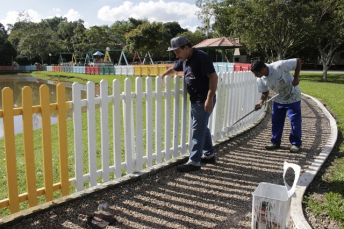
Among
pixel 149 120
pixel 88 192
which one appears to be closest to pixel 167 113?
pixel 149 120

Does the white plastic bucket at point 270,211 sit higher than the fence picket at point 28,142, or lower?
lower

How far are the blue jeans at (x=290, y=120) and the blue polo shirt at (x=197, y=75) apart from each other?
1673 millimetres

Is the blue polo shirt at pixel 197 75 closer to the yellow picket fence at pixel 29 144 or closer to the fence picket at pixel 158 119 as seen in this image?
the fence picket at pixel 158 119

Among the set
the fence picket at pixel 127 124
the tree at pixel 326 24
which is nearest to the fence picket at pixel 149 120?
the fence picket at pixel 127 124

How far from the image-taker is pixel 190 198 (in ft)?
10.8

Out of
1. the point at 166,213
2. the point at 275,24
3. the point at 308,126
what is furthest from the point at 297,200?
the point at 275,24

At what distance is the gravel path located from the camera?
2811mm

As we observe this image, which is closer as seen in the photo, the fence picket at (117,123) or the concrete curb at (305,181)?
the concrete curb at (305,181)

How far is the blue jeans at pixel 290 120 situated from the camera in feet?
15.5

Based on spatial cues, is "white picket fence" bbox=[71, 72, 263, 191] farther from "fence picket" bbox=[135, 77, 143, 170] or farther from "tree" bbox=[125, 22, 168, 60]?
"tree" bbox=[125, 22, 168, 60]

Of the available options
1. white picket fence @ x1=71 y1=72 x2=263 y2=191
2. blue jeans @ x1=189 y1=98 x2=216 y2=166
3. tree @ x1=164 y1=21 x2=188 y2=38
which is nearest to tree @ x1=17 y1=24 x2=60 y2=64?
tree @ x1=164 y1=21 x2=188 y2=38

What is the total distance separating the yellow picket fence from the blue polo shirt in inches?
61.7

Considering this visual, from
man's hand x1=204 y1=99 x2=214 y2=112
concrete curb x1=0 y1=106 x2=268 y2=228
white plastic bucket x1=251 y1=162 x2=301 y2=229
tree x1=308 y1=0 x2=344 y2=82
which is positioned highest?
tree x1=308 y1=0 x2=344 y2=82

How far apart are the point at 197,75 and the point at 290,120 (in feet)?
6.31
